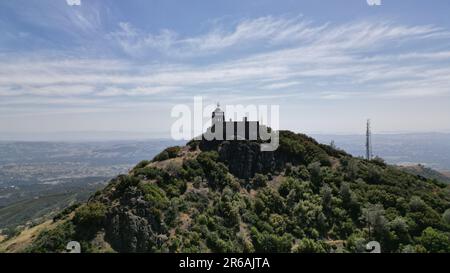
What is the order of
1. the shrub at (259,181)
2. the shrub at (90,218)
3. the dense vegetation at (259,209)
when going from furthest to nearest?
the shrub at (259,181) → the dense vegetation at (259,209) → the shrub at (90,218)

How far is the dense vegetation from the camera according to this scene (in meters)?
45.6

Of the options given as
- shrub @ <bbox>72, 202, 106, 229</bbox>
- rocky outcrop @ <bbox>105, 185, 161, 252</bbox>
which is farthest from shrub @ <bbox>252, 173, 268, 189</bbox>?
shrub @ <bbox>72, 202, 106, 229</bbox>

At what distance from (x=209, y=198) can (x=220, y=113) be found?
68.6 feet

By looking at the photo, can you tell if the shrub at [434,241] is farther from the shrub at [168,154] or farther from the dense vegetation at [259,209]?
the shrub at [168,154]

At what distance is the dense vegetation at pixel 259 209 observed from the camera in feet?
150

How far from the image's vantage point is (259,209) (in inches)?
2288

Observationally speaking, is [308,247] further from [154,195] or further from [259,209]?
[154,195]

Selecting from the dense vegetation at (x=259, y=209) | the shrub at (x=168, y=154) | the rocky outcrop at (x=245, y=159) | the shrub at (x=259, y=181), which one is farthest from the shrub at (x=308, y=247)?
the shrub at (x=168, y=154)

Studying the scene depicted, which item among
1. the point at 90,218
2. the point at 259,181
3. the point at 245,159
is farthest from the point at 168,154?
the point at 90,218

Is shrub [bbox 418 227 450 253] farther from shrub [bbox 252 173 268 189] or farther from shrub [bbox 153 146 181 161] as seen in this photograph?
shrub [bbox 153 146 181 161]

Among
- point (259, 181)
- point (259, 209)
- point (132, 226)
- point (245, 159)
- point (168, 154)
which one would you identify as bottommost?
point (259, 209)
